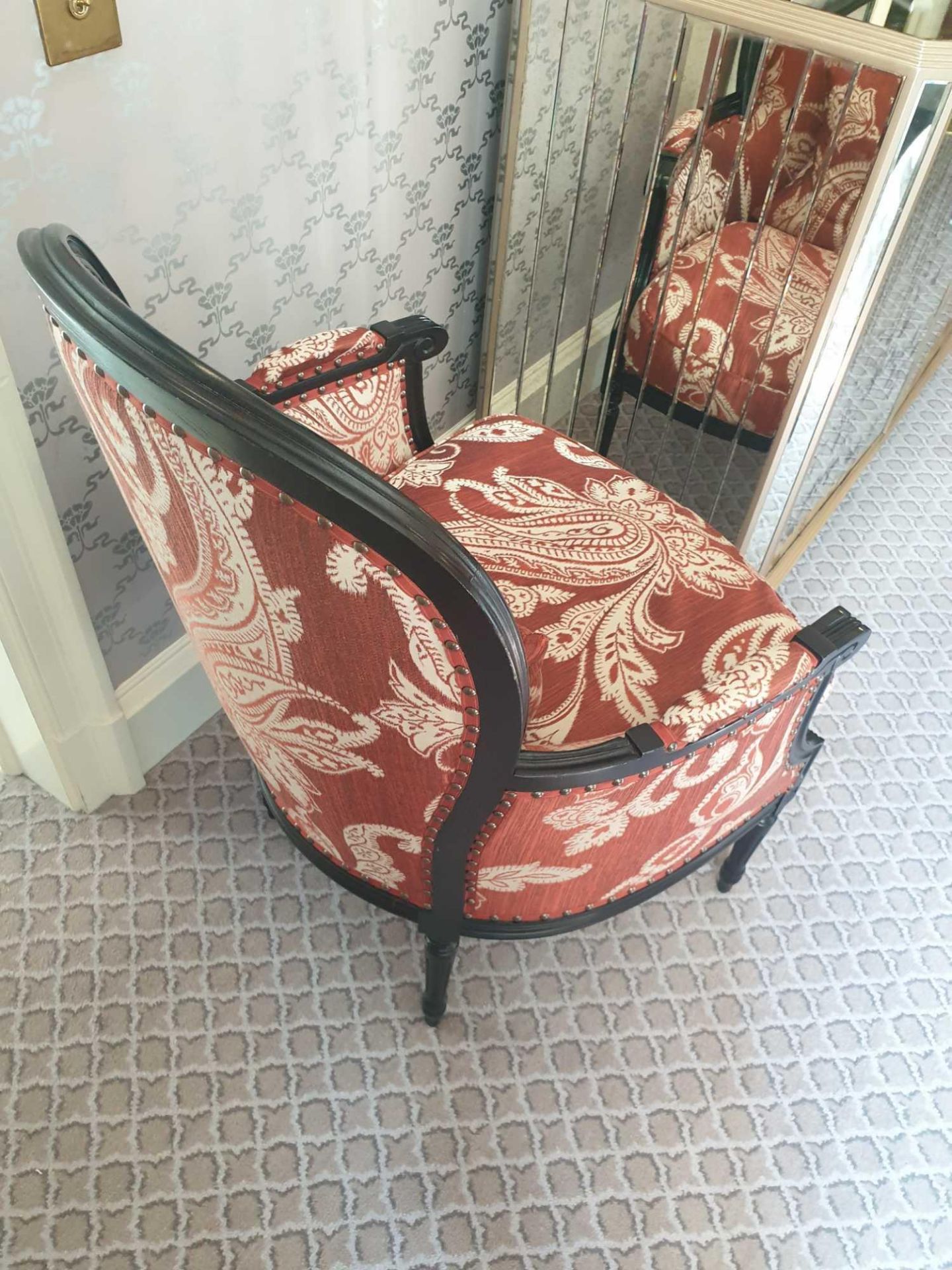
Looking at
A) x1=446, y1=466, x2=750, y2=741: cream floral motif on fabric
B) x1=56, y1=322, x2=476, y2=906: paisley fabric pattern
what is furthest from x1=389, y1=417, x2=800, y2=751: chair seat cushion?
x1=56, y1=322, x2=476, y2=906: paisley fabric pattern

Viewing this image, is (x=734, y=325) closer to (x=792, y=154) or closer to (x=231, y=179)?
(x=792, y=154)

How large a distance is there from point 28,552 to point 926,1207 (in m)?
1.31

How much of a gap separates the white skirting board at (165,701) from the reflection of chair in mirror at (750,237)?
879mm

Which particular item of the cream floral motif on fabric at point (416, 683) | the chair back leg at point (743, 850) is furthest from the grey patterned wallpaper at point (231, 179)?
the chair back leg at point (743, 850)

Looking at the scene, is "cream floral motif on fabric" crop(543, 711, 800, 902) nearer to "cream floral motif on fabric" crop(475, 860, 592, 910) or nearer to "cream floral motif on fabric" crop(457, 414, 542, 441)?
"cream floral motif on fabric" crop(475, 860, 592, 910)

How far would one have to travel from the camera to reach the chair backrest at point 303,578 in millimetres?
583

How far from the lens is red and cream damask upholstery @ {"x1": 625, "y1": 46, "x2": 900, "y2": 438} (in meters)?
1.20

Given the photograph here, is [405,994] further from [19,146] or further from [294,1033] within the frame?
[19,146]

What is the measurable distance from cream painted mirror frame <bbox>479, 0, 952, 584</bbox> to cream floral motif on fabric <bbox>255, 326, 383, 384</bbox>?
524 millimetres

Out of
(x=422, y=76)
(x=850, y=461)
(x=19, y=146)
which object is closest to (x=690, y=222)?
(x=422, y=76)

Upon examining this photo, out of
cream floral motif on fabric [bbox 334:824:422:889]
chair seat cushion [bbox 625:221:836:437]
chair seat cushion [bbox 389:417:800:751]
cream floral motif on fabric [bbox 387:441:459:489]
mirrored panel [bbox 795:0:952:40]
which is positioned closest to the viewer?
cream floral motif on fabric [bbox 334:824:422:889]

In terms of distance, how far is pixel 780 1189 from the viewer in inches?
46.7

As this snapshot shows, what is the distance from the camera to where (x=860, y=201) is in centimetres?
118

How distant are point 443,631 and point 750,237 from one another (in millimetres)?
1047
